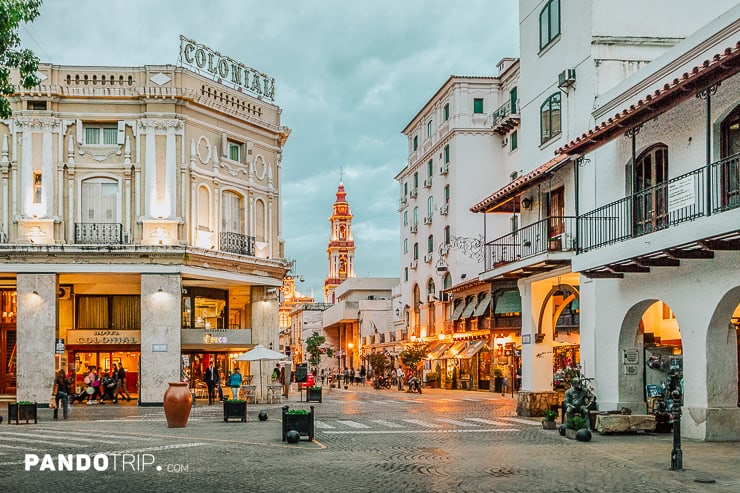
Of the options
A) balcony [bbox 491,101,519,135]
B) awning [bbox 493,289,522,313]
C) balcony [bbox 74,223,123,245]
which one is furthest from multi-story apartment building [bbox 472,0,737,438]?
balcony [bbox 491,101,519,135]

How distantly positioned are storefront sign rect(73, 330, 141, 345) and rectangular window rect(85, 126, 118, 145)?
8033 millimetres

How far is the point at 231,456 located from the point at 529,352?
46.8ft

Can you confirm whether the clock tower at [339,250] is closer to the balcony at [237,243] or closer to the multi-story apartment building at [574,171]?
the balcony at [237,243]

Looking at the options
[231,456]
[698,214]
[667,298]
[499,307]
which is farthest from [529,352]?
[499,307]

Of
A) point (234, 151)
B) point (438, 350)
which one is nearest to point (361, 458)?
point (234, 151)

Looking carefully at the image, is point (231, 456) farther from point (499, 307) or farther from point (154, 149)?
point (499, 307)

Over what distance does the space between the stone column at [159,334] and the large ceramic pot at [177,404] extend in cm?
1215

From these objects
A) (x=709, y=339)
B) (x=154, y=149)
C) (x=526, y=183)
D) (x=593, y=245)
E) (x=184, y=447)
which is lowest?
(x=184, y=447)

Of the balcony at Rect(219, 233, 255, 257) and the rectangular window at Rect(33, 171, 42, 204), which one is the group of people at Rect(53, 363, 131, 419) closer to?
the balcony at Rect(219, 233, 255, 257)

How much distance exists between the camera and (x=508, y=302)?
50844 mm

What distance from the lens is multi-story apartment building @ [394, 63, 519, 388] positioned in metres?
58.2

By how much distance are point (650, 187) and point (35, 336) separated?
80.6ft

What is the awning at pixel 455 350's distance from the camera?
5869 cm

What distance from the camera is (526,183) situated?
28.6 metres
